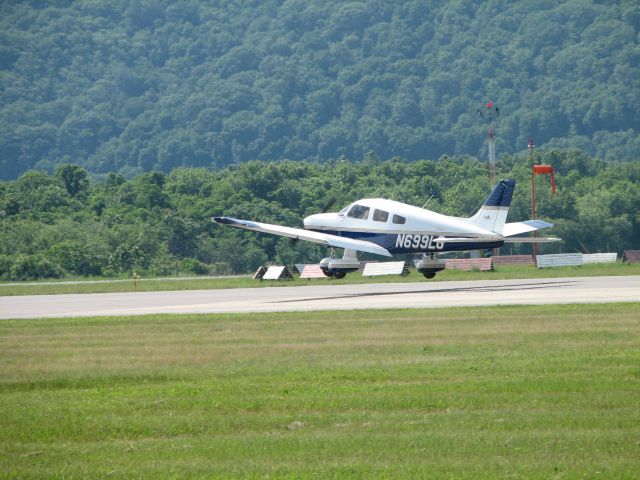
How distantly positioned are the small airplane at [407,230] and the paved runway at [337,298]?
141 cm

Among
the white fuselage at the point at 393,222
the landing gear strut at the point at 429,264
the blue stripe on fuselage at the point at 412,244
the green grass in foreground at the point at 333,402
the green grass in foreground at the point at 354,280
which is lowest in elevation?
the green grass in foreground at the point at 354,280

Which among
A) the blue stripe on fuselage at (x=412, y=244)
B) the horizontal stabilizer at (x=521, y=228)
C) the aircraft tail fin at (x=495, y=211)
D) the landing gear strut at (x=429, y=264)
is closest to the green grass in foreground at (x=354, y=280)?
the landing gear strut at (x=429, y=264)

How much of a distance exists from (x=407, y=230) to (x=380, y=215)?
155cm

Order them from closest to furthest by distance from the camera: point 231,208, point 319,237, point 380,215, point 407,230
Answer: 1. point 407,230
2. point 380,215
3. point 319,237
4. point 231,208

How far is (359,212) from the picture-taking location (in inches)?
1897

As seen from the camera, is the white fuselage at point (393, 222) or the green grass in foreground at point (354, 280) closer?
the white fuselage at point (393, 222)

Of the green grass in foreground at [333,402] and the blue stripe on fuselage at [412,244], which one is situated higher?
the blue stripe on fuselage at [412,244]

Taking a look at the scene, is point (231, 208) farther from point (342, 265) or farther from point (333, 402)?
point (333, 402)

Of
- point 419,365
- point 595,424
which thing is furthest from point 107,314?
point 595,424

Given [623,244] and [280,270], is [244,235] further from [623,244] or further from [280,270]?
[280,270]

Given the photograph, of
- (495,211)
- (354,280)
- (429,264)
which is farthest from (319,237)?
(495,211)

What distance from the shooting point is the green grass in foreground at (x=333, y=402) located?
15047 millimetres

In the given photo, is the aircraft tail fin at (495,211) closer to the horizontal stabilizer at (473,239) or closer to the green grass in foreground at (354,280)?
the horizontal stabilizer at (473,239)

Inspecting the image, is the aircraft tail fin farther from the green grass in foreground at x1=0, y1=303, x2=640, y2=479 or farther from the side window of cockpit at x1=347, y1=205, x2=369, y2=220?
the green grass in foreground at x1=0, y1=303, x2=640, y2=479
